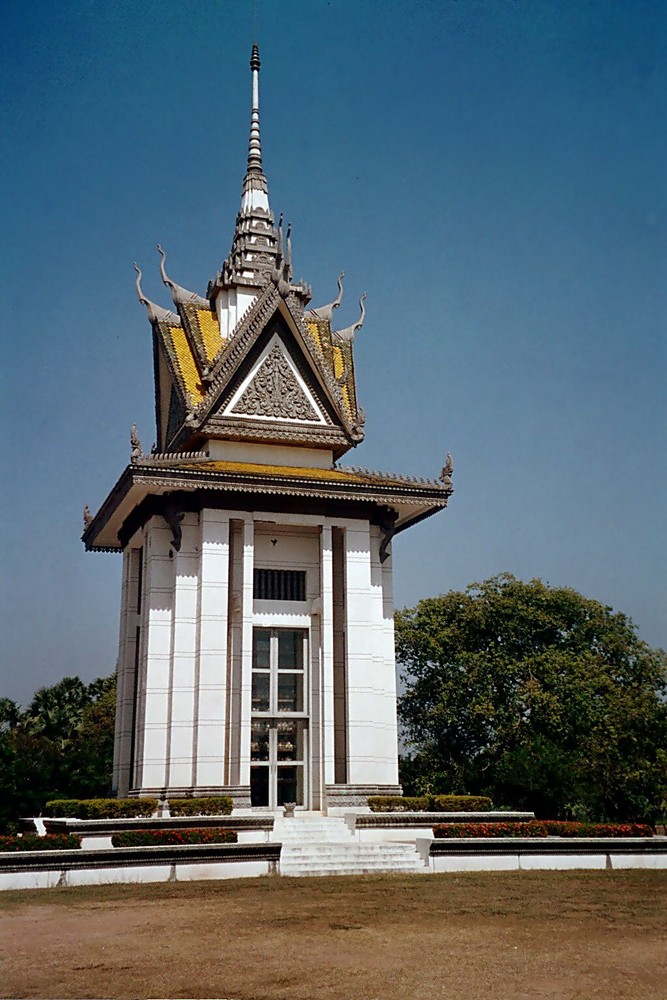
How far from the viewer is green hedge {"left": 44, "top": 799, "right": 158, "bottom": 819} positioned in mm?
22922

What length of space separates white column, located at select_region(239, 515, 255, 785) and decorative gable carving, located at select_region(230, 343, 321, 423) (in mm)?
3768

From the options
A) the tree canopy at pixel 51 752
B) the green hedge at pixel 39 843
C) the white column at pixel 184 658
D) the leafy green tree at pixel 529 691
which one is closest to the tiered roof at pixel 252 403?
the white column at pixel 184 658

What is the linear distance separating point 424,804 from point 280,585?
23.1ft

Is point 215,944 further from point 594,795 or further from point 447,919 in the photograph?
point 594,795

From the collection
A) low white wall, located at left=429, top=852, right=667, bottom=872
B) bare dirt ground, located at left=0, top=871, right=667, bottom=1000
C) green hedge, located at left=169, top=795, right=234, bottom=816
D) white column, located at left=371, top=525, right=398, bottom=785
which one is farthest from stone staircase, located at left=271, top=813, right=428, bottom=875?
white column, located at left=371, top=525, right=398, bottom=785

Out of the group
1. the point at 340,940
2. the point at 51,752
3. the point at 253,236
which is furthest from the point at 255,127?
the point at 340,940

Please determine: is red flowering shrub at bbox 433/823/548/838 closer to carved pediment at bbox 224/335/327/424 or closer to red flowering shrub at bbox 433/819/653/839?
red flowering shrub at bbox 433/819/653/839

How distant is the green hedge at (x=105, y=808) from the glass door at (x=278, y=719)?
3759 mm

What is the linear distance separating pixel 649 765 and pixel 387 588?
53.2 feet

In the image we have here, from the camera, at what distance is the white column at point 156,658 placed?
1023 inches

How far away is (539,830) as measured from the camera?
20234 mm

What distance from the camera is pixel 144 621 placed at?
27.6 metres

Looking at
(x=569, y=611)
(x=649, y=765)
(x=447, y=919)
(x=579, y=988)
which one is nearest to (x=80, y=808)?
(x=447, y=919)

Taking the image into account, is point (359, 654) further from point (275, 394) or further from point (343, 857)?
point (343, 857)
